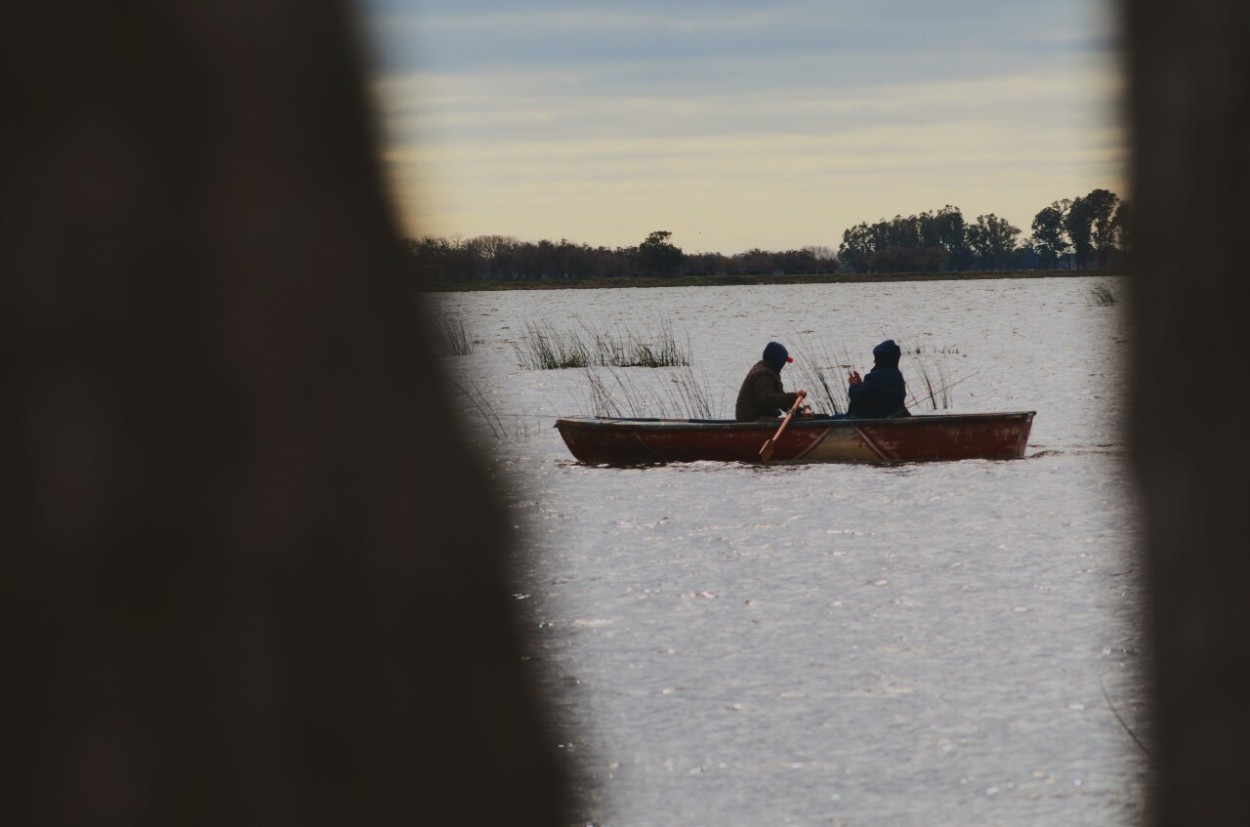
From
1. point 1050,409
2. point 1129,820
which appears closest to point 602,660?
point 1129,820

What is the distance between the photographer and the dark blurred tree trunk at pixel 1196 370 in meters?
1.08

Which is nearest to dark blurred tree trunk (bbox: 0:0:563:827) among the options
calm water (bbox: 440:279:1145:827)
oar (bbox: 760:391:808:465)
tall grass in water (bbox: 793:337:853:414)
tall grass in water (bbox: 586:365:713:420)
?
calm water (bbox: 440:279:1145:827)

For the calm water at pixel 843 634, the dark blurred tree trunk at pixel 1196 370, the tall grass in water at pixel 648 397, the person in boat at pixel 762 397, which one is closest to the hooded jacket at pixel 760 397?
the person in boat at pixel 762 397

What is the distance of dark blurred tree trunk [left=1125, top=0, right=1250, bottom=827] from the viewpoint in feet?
3.56

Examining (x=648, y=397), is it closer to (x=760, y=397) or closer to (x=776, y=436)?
(x=760, y=397)

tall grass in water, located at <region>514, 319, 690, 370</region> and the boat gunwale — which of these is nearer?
the boat gunwale

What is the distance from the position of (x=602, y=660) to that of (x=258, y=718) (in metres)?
9.46

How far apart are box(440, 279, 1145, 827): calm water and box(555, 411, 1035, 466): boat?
13.3 inches

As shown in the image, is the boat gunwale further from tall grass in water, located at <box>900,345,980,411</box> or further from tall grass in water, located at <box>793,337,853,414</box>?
tall grass in water, located at <box>793,337,853,414</box>

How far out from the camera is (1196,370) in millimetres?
1119

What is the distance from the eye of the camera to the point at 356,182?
0.98 meters

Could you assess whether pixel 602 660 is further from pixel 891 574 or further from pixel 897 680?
pixel 891 574

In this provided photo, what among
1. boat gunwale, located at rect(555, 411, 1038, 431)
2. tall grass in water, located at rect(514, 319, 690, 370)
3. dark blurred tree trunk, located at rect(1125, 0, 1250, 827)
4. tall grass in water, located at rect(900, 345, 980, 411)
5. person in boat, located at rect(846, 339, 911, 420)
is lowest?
tall grass in water, located at rect(900, 345, 980, 411)

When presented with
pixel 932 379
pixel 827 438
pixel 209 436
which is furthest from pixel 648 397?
pixel 209 436
